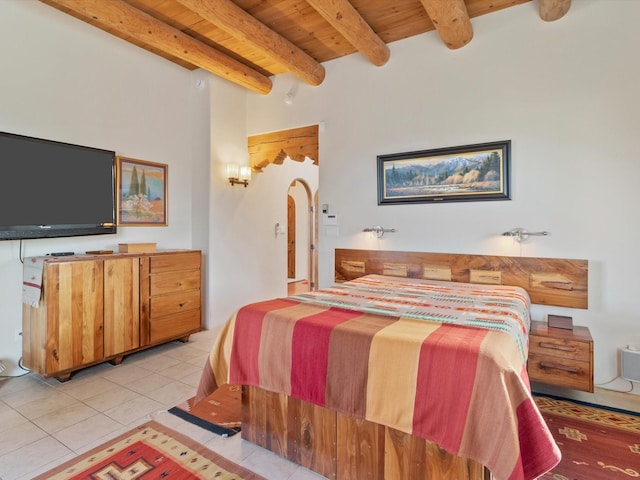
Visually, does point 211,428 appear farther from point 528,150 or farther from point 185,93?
point 185,93

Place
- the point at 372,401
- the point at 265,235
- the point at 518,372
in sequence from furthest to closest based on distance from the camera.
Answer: the point at 265,235
the point at 372,401
the point at 518,372

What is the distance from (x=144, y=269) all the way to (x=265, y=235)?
6.23ft

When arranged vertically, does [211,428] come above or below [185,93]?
below

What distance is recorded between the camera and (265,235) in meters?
4.81

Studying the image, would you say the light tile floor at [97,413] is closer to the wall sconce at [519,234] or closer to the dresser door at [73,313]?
the dresser door at [73,313]

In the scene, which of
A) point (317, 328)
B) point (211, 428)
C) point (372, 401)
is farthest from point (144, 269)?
point (372, 401)

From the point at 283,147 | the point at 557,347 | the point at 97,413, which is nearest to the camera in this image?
the point at 97,413

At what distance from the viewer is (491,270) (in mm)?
2906

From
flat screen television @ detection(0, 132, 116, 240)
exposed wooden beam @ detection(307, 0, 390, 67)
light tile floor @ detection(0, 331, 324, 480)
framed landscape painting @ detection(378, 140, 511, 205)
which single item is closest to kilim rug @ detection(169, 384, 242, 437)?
light tile floor @ detection(0, 331, 324, 480)

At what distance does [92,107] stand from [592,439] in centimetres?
451

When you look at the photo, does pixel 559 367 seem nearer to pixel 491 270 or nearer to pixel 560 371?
pixel 560 371

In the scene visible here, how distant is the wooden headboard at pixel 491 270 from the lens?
2627 millimetres

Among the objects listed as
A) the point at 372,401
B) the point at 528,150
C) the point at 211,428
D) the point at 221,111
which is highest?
the point at 221,111

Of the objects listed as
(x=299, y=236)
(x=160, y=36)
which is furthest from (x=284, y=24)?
(x=299, y=236)
